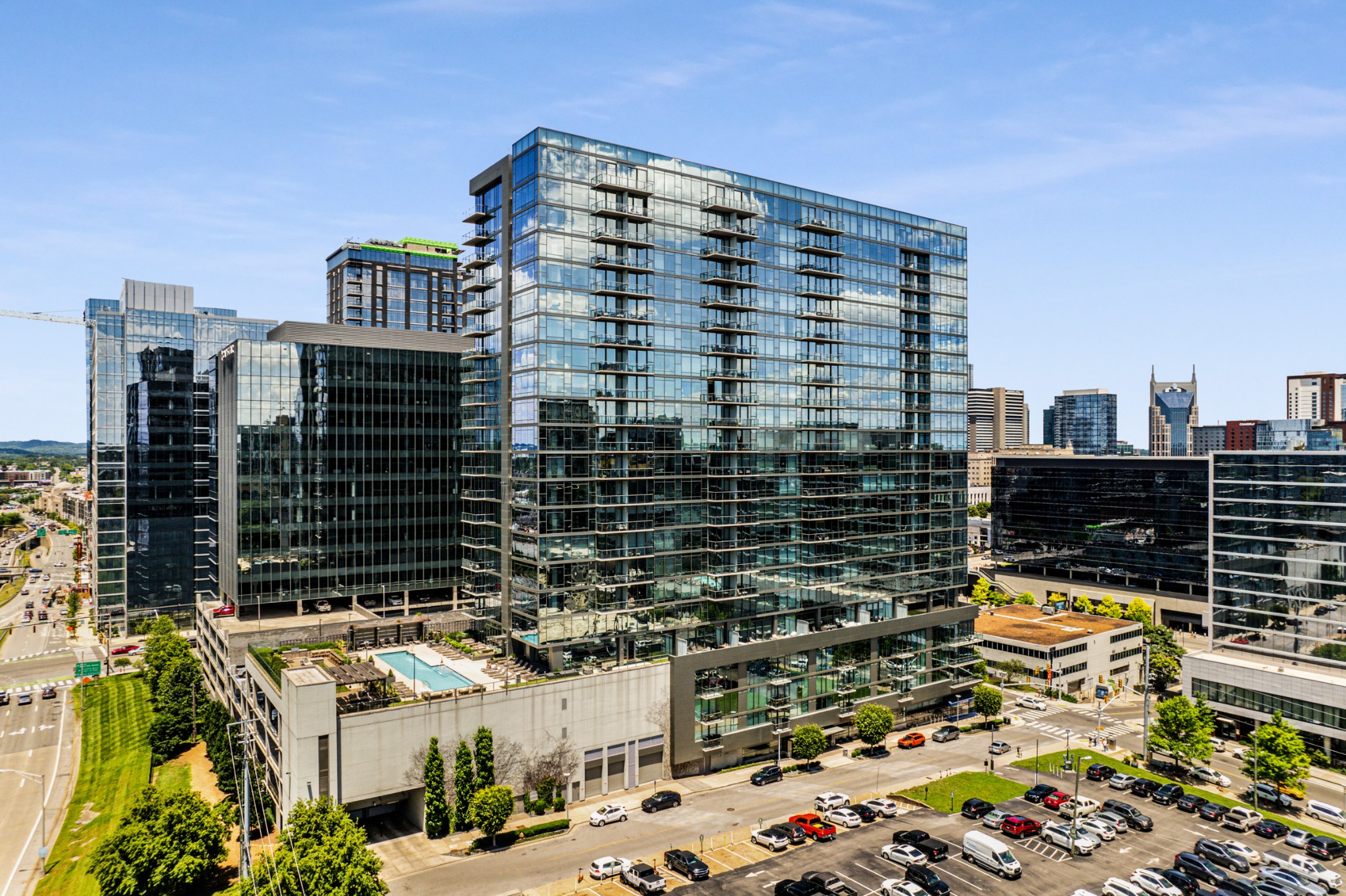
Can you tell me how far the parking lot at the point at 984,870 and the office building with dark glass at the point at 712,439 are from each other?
20923mm

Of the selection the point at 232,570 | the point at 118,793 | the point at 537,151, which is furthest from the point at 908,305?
the point at 118,793

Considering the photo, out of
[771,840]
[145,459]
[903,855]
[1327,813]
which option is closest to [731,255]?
[771,840]

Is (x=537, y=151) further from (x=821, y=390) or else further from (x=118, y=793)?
(x=118, y=793)

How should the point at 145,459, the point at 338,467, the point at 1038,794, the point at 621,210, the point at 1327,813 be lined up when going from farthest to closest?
the point at 145,459 < the point at 338,467 < the point at 621,210 < the point at 1038,794 < the point at 1327,813

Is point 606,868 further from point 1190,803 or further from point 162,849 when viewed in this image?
point 1190,803

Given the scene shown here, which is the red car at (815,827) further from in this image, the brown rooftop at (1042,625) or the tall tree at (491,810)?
the brown rooftop at (1042,625)

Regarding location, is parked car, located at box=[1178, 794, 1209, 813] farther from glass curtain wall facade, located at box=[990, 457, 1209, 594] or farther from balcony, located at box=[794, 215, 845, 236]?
glass curtain wall facade, located at box=[990, 457, 1209, 594]

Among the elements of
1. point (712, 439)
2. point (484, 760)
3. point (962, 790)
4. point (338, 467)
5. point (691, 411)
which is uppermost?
point (691, 411)

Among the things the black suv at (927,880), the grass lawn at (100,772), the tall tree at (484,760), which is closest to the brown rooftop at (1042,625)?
the black suv at (927,880)

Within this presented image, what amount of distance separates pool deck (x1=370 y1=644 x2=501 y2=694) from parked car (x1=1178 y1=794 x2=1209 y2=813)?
2891 inches

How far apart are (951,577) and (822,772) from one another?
124 feet

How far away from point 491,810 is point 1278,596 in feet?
354

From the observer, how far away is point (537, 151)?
8781 cm

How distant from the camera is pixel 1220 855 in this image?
75.9 metres
